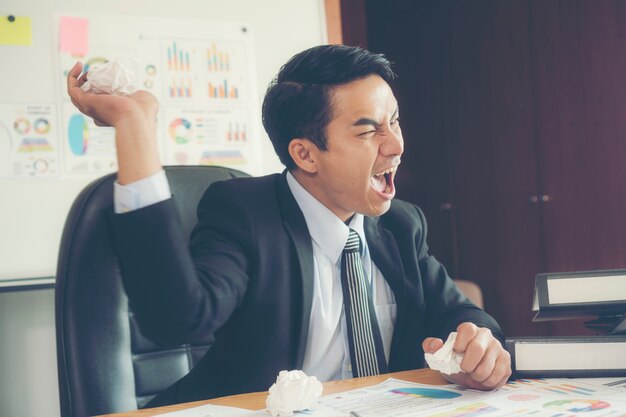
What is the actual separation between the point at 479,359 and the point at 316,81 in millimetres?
623

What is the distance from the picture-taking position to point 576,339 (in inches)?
39.8

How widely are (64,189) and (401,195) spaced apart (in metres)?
2.18

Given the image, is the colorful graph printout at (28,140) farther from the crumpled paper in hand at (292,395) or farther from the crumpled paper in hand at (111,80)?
the crumpled paper in hand at (292,395)

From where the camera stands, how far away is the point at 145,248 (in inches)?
36.1

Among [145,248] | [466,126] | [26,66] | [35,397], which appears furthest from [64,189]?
[466,126]

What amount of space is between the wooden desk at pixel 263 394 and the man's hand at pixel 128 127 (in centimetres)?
30

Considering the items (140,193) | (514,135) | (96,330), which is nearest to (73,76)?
(140,193)

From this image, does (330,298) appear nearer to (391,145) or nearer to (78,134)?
(391,145)

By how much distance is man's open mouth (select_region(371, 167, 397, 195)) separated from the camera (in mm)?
1338

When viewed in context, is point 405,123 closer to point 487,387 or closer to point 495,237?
point 495,237

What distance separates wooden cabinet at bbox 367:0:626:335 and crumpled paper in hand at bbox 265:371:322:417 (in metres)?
2.46

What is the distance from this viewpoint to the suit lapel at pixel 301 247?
120cm

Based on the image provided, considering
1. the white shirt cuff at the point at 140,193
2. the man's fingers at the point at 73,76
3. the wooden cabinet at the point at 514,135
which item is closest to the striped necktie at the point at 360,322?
the white shirt cuff at the point at 140,193

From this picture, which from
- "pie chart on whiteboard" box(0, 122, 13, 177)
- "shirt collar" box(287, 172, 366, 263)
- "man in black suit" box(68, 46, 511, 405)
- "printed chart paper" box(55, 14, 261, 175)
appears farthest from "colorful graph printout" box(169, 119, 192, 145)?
"shirt collar" box(287, 172, 366, 263)
